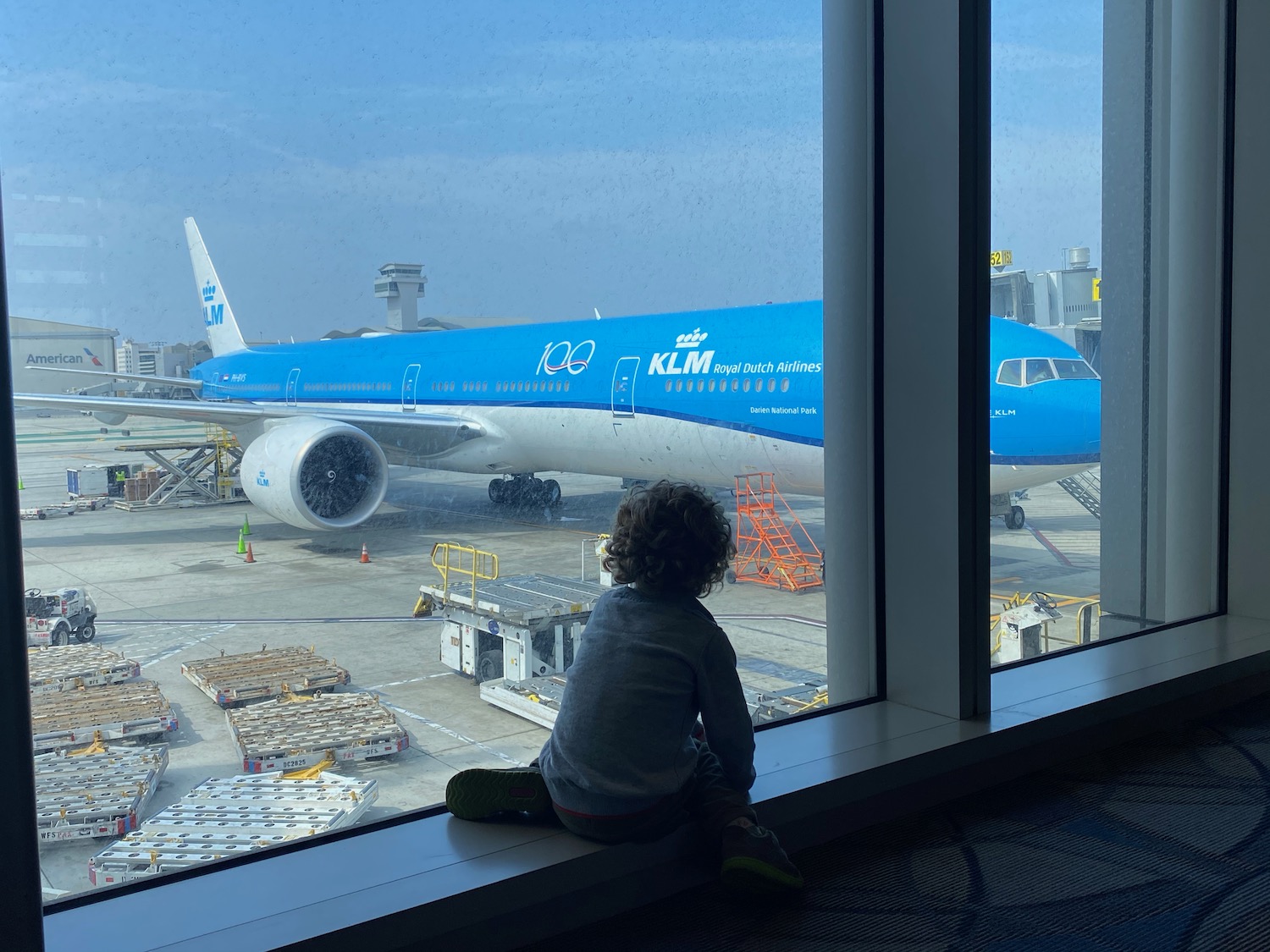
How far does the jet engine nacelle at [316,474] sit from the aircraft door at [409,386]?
127cm

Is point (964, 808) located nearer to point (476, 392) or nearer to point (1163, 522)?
point (1163, 522)

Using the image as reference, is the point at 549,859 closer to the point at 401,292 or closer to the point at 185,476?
the point at 401,292

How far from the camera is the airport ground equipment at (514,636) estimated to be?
2357 mm

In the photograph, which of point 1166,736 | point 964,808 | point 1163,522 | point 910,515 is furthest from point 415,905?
point 1163,522

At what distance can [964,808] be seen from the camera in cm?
191

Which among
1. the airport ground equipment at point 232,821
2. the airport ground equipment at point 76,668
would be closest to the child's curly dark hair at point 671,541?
the airport ground equipment at point 232,821

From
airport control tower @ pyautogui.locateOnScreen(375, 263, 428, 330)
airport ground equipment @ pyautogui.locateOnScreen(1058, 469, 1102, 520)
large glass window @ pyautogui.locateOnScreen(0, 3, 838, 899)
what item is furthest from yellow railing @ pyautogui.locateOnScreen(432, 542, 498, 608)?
airport ground equipment @ pyautogui.locateOnScreen(1058, 469, 1102, 520)

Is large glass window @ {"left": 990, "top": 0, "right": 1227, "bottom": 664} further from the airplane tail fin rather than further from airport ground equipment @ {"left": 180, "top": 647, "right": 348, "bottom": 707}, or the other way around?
the airplane tail fin

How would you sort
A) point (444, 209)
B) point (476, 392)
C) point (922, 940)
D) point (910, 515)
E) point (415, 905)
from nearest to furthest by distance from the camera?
point (415, 905), point (922, 940), point (910, 515), point (444, 209), point (476, 392)

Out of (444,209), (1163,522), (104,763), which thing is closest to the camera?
(104,763)

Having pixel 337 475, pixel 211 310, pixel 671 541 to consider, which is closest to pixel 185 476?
pixel 337 475

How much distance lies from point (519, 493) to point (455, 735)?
2541 mm

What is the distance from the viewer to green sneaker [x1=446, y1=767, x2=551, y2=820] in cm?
156

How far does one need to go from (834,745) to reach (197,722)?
50.8 inches
